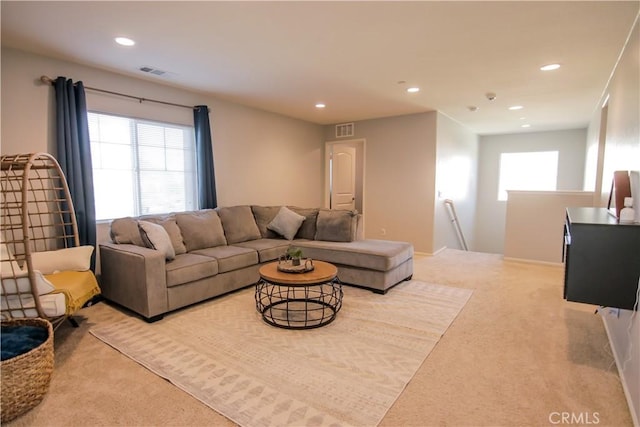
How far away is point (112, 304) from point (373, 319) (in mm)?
2655

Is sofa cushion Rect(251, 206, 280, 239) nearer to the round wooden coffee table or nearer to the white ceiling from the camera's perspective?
the round wooden coffee table

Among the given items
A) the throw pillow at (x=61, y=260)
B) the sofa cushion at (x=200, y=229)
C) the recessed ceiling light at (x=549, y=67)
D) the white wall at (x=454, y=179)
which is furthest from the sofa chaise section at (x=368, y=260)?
the recessed ceiling light at (x=549, y=67)

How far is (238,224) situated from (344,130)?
327 centimetres

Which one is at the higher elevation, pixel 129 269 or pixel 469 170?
pixel 469 170

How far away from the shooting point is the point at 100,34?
275cm

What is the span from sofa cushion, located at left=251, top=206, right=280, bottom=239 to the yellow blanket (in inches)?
88.9

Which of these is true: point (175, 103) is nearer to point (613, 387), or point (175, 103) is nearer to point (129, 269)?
point (129, 269)

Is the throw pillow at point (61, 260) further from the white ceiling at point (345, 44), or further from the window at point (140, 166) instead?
the white ceiling at point (345, 44)

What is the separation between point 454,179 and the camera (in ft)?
21.7

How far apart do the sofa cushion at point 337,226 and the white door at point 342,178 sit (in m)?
2.52

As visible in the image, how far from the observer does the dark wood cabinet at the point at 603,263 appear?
1938mm

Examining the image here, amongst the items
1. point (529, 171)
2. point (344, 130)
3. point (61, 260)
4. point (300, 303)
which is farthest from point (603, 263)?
point (529, 171)

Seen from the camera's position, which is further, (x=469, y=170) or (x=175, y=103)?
(x=469, y=170)

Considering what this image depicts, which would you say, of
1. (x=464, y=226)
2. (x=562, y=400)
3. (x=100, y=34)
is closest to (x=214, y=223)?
(x=100, y=34)
